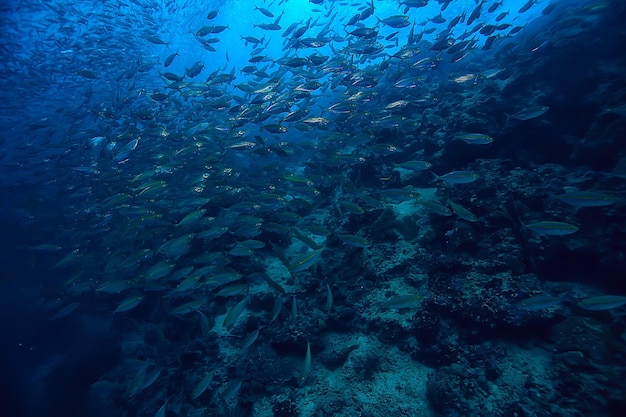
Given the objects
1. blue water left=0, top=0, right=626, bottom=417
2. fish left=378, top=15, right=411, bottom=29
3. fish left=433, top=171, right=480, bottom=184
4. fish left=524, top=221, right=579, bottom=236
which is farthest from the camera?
→ fish left=378, top=15, right=411, bottom=29

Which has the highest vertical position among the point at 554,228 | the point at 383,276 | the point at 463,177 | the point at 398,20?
the point at 398,20

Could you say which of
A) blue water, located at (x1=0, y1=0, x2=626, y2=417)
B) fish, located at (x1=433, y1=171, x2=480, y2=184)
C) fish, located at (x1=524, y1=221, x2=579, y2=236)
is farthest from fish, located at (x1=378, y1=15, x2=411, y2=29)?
fish, located at (x1=524, y1=221, x2=579, y2=236)

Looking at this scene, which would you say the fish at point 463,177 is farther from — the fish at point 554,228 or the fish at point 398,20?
the fish at point 398,20

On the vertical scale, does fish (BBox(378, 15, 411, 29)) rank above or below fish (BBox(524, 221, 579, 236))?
above

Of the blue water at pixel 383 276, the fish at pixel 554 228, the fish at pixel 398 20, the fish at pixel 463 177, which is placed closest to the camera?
the fish at pixel 554 228

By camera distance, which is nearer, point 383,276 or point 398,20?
point 383,276

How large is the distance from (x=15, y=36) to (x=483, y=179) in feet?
105

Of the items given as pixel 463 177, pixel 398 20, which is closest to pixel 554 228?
pixel 463 177

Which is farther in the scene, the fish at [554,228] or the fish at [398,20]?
the fish at [398,20]

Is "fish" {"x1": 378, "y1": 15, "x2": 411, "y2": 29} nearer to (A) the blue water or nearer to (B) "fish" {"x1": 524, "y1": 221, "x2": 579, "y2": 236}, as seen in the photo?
(A) the blue water

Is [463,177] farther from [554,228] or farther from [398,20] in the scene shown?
[398,20]

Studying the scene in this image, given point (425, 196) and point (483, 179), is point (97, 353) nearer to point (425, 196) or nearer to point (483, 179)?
point (425, 196)

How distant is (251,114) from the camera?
27.8 feet

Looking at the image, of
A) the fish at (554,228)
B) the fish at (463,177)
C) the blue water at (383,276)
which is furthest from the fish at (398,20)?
the fish at (554,228)
